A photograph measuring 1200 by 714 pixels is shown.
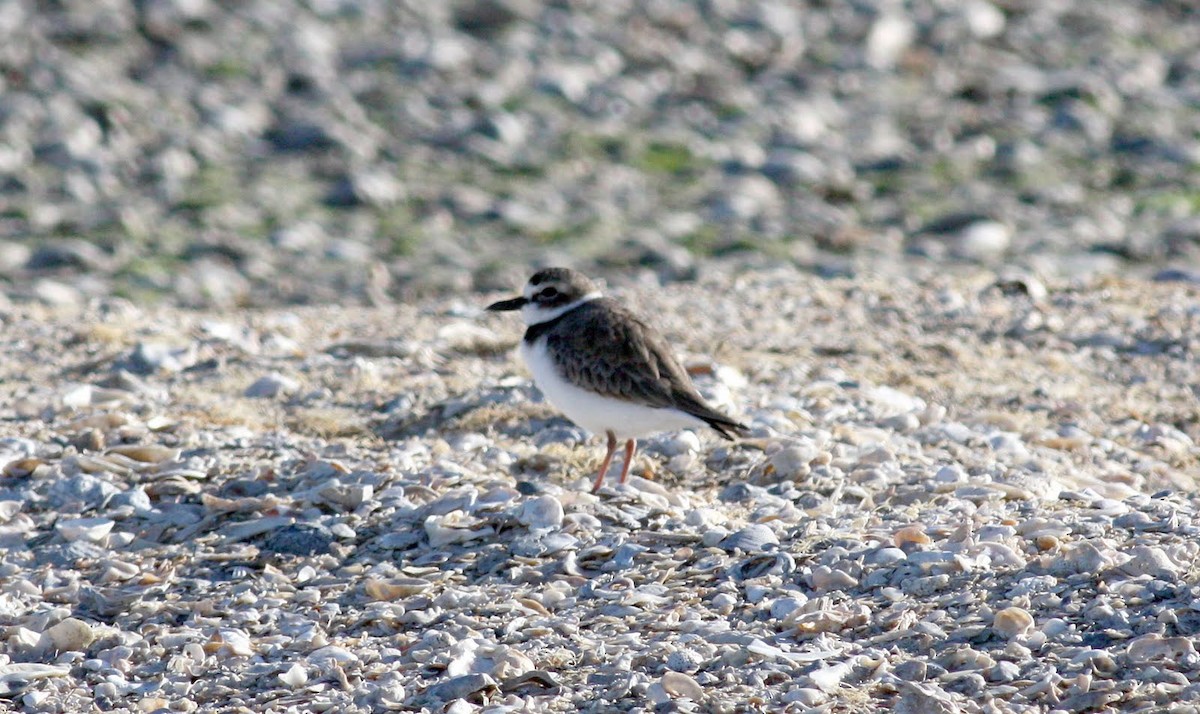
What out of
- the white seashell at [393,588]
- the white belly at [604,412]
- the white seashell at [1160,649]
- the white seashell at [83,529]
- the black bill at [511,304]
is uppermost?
the black bill at [511,304]

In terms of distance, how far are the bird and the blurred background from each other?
5.95 metres

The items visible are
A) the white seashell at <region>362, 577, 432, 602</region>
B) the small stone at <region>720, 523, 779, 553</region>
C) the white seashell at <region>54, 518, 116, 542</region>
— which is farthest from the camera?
the white seashell at <region>54, 518, 116, 542</region>

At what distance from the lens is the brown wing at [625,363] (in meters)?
6.64

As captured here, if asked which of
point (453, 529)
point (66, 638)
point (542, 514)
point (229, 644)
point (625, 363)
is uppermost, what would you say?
point (625, 363)

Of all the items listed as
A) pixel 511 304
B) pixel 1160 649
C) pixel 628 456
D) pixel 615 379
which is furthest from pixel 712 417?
pixel 1160 649

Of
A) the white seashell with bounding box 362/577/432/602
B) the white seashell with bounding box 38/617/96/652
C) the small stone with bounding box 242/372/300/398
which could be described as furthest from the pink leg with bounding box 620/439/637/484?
the white seashell with bounding box 38/617/96/652

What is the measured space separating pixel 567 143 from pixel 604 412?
32.0 ft

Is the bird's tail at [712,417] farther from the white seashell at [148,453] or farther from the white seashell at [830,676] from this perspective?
the white seashell at [148,453]

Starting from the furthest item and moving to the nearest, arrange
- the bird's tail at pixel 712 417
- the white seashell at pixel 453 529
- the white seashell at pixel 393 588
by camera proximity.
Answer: the bird's tail at pixel 712 417
the white seashell at pixel 453 529
the white seashell at pixel 393 588

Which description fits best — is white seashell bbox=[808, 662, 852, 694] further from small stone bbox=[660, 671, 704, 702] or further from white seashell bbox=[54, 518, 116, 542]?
white seashell bbox=[54, 518, 116, 542]

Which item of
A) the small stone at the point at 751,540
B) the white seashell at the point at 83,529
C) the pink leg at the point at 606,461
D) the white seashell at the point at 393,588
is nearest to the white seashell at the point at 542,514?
the pink leg at the point at 606,461

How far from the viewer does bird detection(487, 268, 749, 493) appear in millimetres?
6652

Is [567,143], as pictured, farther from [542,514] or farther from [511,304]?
[542,514]

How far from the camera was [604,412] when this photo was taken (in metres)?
6.74
